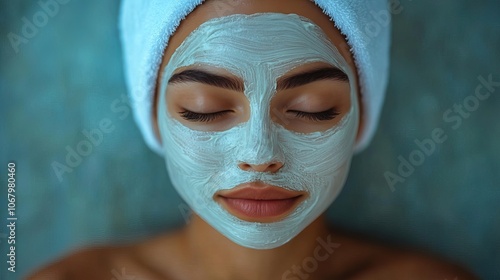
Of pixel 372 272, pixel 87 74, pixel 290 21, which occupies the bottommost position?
pixel 372 272

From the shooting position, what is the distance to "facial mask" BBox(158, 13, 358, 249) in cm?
75

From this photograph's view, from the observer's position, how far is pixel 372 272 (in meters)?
0.94

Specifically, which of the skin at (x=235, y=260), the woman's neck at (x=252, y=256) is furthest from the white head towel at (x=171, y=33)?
the woman's neck at (x=252, y=256)

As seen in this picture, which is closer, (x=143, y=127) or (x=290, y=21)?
(x=290, y=21)

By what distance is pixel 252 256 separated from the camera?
34.8 inches

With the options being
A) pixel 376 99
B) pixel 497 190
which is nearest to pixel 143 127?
pixel 376 99

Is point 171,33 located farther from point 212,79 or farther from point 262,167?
point 262,167

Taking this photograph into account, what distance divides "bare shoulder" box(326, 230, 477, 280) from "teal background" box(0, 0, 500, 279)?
2 centimetres

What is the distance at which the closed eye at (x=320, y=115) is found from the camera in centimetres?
78

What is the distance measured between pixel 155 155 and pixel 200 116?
178 mm

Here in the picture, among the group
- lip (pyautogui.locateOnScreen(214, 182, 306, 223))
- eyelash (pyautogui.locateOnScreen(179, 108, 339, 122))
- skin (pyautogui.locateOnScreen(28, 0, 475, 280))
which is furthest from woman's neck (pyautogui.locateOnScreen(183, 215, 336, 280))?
eyelash (pyautogui.locateOnScreen(179, 108, 339, 122))

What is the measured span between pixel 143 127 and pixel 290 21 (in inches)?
11.9

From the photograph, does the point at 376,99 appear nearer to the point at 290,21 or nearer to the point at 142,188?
the point at 290,21

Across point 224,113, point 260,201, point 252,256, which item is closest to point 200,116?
point 224,113
